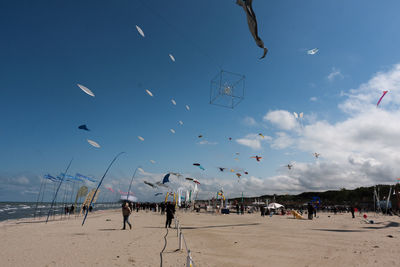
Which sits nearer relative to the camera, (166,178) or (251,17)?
(251,17)

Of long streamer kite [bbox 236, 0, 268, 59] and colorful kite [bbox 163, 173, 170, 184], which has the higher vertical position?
long streamer kite [bbox 236, 0, 268, 59]

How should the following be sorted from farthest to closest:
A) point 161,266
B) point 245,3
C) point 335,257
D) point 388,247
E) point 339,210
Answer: point 339,210, point 388,247, point 335,257, point 161,266, point 245,3

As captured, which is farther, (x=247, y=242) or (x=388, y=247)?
(x=247, y=242)

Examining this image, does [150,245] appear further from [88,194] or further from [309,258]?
[88,194]

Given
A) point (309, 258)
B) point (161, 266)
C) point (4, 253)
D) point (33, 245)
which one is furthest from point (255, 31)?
point (33, 245)

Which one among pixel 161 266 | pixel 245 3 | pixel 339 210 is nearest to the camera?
pixel 245 3

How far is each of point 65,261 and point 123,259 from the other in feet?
5.56

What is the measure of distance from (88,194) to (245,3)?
28.2 meters

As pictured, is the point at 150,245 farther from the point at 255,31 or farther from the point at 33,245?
the point at 255,31

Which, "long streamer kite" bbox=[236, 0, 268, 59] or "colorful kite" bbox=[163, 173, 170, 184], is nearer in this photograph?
"long streamer kite" bbox=[236, 0, 268, 59]

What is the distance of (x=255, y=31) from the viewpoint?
5547 mm

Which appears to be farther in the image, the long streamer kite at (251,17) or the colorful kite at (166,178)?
the colorful kite at (166,178)

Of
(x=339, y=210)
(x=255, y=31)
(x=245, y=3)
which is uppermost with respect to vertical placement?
(x=245, y=3)

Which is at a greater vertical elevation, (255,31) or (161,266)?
(255,31)
